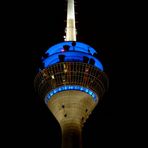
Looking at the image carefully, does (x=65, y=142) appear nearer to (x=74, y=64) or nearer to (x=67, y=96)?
(x=67, y=96)

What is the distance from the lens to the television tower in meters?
37.1

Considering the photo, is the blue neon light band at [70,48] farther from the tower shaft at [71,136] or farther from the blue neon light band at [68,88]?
the tower shaft at [71,136]

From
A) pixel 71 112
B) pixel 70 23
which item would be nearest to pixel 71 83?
pixel 71 112

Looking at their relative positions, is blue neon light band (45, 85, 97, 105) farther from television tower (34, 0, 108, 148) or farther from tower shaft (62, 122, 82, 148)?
tower shaft (62, 122, 82, 148)

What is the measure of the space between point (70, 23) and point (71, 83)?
9136mm

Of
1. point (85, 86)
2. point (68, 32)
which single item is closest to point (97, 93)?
point (85, 86)

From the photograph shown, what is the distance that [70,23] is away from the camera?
Answer: 146 ft

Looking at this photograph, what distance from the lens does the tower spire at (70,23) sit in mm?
43469

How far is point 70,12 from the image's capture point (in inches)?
1785

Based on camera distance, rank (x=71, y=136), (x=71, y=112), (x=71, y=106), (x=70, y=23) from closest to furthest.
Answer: (x=71, y=136)
(x=71, y=112)
(x=71, y=106)
(x=70, y=23)

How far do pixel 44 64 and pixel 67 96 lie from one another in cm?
401

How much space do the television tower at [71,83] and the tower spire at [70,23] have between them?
4.41m

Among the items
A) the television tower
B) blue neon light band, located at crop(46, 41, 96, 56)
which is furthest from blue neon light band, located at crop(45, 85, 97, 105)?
blue neon light band, located at crop(46, 41, 96, 56)

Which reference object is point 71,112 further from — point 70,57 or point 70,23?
point 70,23
